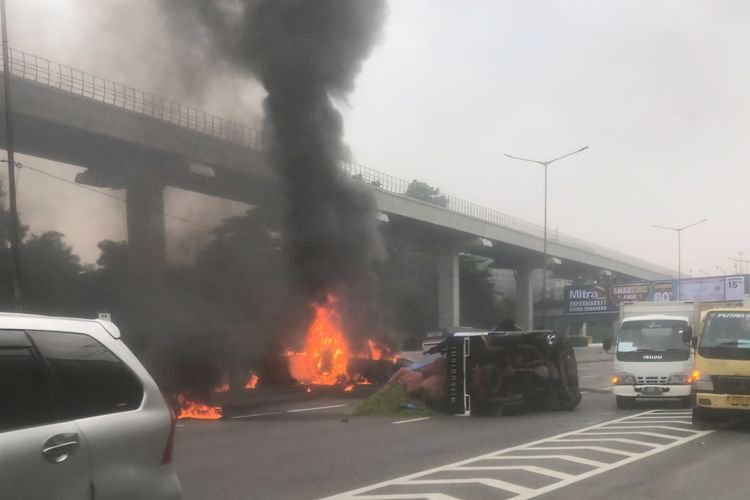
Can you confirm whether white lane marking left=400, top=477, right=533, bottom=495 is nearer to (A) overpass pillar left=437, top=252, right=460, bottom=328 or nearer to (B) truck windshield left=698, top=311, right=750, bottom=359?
(B) truck windshield left=698, top=311, right=750, bottom=359

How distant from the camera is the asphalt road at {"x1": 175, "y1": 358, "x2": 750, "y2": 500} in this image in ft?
23.9

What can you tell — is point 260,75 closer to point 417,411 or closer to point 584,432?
point 417,411

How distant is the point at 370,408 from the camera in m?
15.2

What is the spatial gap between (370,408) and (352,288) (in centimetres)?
1179

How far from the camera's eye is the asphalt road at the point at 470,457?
730 cm

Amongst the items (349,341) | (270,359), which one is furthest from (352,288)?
(270,359)

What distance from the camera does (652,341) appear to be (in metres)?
15.0

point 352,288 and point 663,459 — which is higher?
point 352,288

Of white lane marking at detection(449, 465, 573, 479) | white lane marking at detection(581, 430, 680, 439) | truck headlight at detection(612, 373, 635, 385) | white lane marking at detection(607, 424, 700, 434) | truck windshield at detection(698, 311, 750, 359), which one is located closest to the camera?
white lane marking at detection(449, 465, 573, 479)

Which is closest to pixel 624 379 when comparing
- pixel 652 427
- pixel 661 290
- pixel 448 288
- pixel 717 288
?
pixel 652 427

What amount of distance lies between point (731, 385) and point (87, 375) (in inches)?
402

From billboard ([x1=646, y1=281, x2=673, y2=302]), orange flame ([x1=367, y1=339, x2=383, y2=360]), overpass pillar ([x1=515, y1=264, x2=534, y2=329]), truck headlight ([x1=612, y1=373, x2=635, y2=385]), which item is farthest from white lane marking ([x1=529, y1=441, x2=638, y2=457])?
overpass pillar ([x1=515, y1=264, x2=534, y2=329])

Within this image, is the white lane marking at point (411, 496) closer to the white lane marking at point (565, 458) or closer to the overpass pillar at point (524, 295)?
the white lane marking at point (565, 458)

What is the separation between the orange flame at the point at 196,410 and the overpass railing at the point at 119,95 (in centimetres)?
1018
